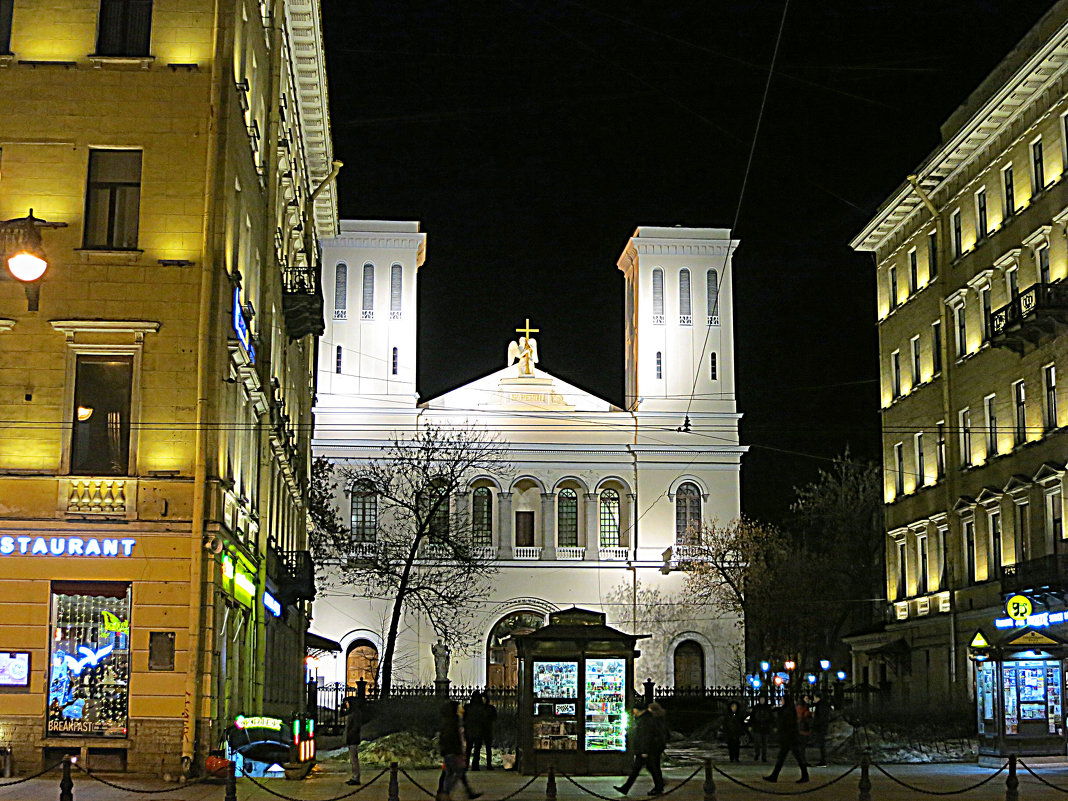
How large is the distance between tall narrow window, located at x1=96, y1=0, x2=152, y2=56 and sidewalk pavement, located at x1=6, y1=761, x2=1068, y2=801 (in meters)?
13.4

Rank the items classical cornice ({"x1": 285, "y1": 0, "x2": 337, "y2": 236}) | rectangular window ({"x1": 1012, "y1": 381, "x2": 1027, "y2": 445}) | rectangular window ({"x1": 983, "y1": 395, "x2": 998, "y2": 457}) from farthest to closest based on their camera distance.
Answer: rectangular window ({"x1": 983, "y1": 395, "x2": 998, "y2": 457}), rectangular window ({"x1": 1012, "y1": 381, "x2": 1027, "y2": 445}), classical cornice ({"x1": 285, "y1": 0, "x2": 337, "y2": 236})

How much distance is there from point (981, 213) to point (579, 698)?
86.0ft

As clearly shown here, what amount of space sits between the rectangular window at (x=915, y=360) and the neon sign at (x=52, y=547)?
35.1m

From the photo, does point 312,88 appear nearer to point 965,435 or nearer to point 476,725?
point 476,725

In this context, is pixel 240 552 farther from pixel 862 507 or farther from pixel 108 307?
pixel 862 507

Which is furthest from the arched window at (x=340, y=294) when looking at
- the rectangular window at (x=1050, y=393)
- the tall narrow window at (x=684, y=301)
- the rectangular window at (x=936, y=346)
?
the rectangular window at (x=1050, y=393)

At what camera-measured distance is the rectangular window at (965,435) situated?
1900 inches

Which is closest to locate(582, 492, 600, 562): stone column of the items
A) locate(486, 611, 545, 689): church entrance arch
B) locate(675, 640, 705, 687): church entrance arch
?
locate(486, 611, 545, 689): church entrance arch

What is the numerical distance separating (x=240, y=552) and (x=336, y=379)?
49.7 m

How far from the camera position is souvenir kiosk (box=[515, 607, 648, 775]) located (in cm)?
2905

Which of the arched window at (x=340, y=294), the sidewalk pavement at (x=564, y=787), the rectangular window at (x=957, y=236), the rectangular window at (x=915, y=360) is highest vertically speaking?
the arched window at (x=340, y=294)

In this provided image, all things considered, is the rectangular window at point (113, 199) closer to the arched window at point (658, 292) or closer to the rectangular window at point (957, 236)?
the rectangular window at point (957, 236)

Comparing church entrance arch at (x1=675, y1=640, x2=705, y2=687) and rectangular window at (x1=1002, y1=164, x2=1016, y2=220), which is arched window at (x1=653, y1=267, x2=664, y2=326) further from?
rectangular window at (x1=1002, y1=164, x2=1016, y2=220)

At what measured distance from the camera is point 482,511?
80.4 meters
